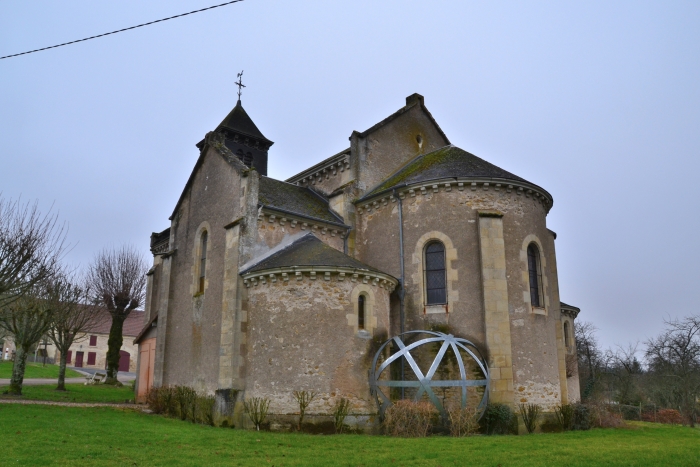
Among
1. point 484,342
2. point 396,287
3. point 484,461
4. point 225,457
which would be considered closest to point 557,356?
point 484,342

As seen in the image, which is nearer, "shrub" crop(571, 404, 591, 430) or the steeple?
"shrub" crop(571, 404, 591, 430)

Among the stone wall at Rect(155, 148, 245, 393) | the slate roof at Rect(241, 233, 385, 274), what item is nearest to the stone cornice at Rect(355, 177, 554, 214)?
the slate roof at Rect(241, 233, 385, 274)

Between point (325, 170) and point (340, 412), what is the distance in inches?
433

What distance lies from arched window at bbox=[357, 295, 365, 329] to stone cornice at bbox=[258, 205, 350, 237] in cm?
405

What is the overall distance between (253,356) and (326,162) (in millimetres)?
9312

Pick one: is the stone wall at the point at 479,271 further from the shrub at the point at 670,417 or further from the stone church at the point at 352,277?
the shrub at the point at 670,417

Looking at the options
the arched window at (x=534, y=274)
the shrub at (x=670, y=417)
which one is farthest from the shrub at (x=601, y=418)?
the shrub at (x=670, y=417)

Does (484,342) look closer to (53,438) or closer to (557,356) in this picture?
(557,356)

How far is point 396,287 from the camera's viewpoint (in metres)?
18.4

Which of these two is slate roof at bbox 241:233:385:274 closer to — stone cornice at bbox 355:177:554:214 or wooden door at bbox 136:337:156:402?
stone cornice at bbox 355:177:554:214

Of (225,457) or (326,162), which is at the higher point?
(326,162)

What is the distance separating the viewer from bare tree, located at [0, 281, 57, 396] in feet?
78.5

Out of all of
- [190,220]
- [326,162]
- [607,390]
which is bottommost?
[607,390]

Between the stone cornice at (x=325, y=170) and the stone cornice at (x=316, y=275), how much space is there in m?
6.45
